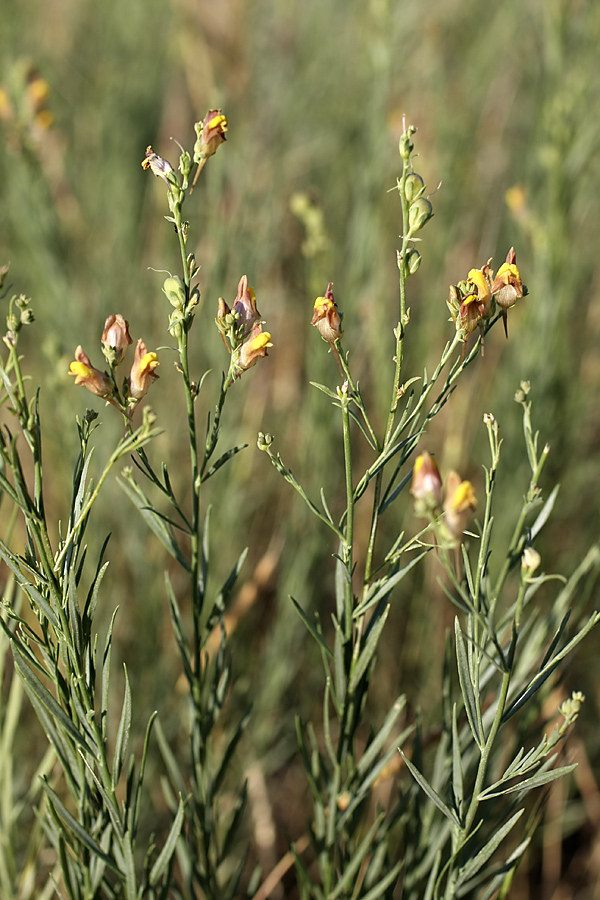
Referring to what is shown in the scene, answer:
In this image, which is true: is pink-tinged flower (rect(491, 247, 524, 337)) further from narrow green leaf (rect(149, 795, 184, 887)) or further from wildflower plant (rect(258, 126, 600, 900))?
narrow green leaf (rect(149, 795, 184, 887))

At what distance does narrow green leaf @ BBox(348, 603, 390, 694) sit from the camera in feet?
2.56

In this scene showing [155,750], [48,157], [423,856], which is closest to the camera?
[423,856]

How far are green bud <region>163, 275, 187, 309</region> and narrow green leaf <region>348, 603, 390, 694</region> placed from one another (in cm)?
40

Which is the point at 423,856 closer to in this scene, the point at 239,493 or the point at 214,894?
the point at 214,894

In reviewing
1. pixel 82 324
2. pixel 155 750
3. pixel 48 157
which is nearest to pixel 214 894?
pixel 155 750

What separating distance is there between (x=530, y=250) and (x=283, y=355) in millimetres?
960

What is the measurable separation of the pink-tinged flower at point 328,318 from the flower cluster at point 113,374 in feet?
0.60

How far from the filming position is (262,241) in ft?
6.47

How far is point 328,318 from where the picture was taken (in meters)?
0.78

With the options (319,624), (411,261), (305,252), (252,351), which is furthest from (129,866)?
(305,252)

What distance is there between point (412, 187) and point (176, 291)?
0.89ft

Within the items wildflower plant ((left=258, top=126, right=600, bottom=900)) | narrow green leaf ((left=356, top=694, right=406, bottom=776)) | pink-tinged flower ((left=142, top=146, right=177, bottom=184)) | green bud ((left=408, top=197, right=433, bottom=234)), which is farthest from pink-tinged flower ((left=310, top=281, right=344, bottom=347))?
narrow green leaf ((left=356, top=694, right=406, bottom=776))

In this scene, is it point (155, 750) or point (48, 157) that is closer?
point (155, 750)

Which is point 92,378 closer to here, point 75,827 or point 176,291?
point 176,291
